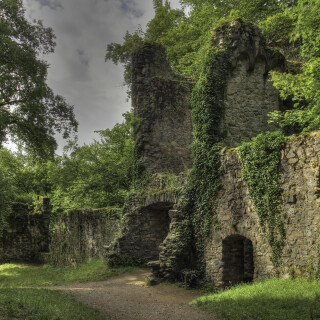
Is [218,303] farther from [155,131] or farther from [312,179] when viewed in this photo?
[155,131]

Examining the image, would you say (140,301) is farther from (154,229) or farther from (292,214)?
(154,229)

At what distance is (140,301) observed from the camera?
315 inches

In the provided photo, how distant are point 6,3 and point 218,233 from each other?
35.6 feet

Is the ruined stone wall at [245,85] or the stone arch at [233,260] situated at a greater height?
the ruined stone wall at [245,85]

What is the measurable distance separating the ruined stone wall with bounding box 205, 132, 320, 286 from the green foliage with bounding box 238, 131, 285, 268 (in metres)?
0.15

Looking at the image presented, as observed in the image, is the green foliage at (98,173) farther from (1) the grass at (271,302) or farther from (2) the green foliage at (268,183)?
(1) the grass at (271,302)

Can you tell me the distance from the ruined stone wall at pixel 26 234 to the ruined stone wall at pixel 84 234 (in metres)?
3.78

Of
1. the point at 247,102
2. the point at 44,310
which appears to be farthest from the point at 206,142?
the point at 44,310

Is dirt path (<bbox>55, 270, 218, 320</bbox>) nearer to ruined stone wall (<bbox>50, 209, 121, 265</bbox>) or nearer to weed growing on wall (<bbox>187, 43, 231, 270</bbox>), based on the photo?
weed growing on wall (<bbox>187, 43, 231, 270</bbox>)

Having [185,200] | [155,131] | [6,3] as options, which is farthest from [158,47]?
[185,200]

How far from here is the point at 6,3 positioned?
12133mm

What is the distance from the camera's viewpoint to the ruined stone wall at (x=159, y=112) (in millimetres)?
14703

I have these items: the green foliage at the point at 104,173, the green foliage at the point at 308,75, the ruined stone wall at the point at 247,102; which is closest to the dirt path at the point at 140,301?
the ruined stone wall at the point at 247,102

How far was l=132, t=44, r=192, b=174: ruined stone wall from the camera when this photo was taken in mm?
14703
